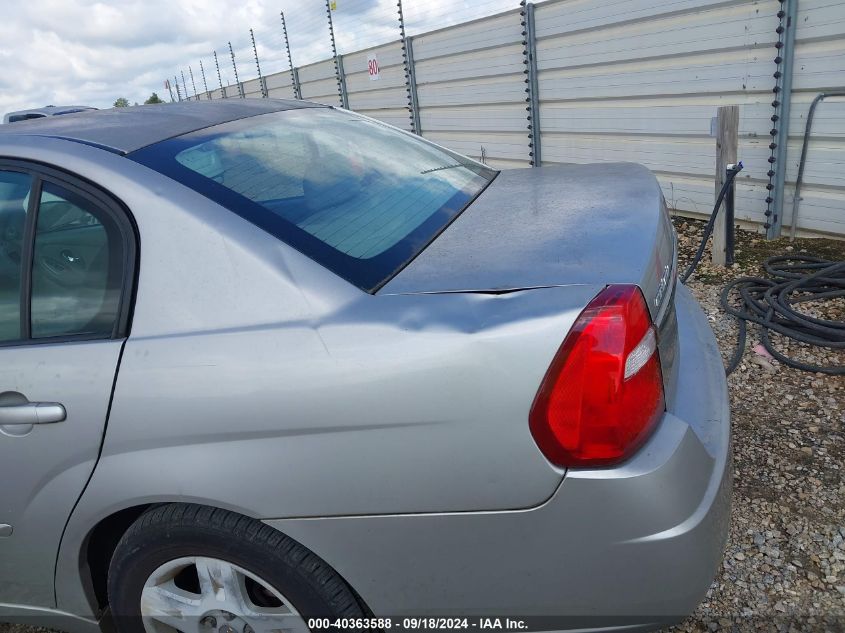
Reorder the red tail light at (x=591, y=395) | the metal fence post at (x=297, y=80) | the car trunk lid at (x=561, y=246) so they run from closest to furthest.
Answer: the red tail light at (x=591, y=395)
the car trunk lid at (x=561, y=246)
the metal fence post at (x=297, y=80)

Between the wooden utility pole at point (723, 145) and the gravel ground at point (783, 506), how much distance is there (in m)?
1.23

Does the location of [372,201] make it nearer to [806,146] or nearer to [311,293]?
[311,293]

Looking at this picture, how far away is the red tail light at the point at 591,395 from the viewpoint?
1.32 meters

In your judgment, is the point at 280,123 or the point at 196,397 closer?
the point at 196,397

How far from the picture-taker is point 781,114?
517 cm

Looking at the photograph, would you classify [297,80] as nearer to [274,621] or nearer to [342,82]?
[342,82]

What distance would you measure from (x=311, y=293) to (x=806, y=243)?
495cm

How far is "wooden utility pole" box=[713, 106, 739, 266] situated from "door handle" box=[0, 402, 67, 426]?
4.56m

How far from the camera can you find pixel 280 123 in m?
2.25

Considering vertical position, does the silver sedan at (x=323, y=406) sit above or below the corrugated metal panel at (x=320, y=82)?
below

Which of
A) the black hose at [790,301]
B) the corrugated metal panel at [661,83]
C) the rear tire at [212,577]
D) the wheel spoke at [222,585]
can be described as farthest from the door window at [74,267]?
the corrugated metal panel at [661,83]

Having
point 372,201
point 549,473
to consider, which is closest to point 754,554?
point 549,473

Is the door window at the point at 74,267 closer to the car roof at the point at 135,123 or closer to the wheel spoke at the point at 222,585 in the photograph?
the car roof at the point at 135,123

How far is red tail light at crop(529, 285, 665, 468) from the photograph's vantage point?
4.33ft
